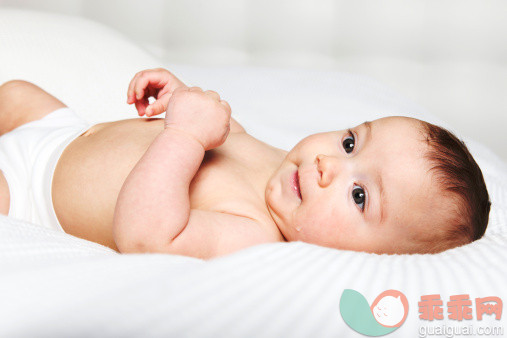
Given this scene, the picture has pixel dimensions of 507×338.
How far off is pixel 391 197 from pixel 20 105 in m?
0.85

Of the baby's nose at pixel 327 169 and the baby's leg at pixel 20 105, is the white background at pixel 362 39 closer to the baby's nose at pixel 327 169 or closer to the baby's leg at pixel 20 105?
the baby's leg at pixel 20 105

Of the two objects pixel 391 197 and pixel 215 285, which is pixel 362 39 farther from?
pixel 215 285

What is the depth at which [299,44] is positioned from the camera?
6.52ft

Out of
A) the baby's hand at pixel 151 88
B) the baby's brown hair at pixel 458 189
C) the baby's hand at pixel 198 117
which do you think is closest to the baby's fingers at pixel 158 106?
the baby's hand at pixel 151 88

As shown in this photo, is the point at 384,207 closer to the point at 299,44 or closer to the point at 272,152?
the point at 272,152

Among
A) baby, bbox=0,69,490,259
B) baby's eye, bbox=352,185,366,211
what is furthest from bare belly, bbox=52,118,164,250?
baby's eye, bbox=352,185,366,211

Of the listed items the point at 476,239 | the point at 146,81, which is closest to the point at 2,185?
the point at 146,81

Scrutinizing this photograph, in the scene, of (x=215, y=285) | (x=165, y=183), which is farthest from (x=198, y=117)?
(x=215, y=285)

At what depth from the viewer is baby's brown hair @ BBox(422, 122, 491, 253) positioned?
85 cm

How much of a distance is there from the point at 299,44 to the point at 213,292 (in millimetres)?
1583

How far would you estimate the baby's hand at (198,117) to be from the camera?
82 cm

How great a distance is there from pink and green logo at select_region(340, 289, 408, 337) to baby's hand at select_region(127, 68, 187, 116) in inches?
22.5

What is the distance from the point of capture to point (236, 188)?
920 mm

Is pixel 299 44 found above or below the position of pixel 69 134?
above
